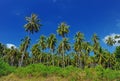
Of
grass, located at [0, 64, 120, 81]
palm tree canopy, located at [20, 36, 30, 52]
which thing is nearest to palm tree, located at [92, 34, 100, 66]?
palm tree canopy, located at [20, 36, 30, 52]

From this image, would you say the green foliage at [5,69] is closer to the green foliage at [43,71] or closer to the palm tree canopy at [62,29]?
the green foliage at [43,71]

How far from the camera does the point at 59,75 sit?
35.9m

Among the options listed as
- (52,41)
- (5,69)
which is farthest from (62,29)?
(5,69)

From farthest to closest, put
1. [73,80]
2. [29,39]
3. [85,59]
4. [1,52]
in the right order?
[1,52] → [85,59] → [29,39] → [73,80]

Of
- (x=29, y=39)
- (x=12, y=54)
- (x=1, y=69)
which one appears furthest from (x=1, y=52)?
(x=1, y=69)

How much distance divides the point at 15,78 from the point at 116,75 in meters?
15.0

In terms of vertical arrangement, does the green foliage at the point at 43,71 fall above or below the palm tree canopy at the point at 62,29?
below

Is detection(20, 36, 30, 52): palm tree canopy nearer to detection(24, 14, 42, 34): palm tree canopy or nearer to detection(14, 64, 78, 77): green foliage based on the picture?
detection(24, 14, 42, 34): palm tree canopy

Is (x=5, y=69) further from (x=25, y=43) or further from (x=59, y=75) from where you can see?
(x=25, y=43)

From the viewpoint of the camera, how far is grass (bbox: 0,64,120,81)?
1378 inches

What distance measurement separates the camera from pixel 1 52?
325 ft

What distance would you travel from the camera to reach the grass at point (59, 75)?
115 ft

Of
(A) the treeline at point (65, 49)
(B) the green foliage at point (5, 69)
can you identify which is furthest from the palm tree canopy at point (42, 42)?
(B) the green foliage at point (5, 69)

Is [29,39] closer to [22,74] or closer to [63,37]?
[63,37]
